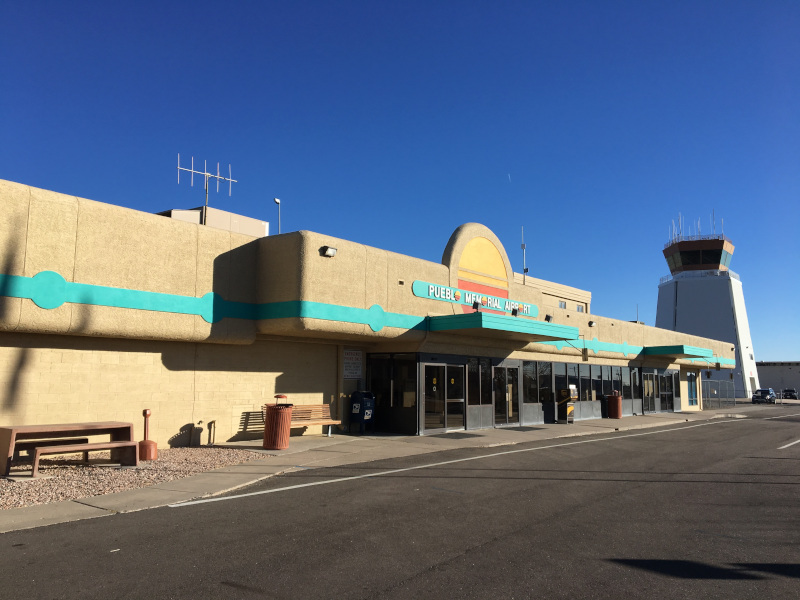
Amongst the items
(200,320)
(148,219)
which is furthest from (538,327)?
(148,219)

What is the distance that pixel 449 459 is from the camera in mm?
14195

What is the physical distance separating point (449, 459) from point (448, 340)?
6.38 meters

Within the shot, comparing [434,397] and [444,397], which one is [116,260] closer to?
[434,397]

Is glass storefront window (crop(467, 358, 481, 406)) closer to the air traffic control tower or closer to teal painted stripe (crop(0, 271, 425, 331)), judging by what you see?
teal painted stripe (crop(0, 271, 425, 331))

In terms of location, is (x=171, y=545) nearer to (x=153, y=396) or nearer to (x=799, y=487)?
(x=153, y=396)

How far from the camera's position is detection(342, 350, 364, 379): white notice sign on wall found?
63.1ft

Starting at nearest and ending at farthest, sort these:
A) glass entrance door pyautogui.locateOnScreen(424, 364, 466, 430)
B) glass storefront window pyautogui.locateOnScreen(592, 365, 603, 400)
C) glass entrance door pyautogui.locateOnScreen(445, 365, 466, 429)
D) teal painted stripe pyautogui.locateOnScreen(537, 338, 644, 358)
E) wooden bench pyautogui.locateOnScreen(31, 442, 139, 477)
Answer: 1. wooden bench pyautogui.locateOnScreen(31, 442, 139, 477)
2. glass entrance door pyautogui.locateOnScreen(424, 364, 466, 430)
3. glass entrance door pyautogui.locateOnScreen(445, 365, 466, 429)
4. teal painted stripe pyautogui.locateOnScreen(537, 338, 644, 358)
5. glass storefront window pyautogui.locateOnScreen(592, 365, 603, 400)

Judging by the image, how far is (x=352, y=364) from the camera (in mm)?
19516

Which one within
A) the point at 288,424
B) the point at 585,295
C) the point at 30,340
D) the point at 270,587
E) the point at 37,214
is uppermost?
the point at 585,295

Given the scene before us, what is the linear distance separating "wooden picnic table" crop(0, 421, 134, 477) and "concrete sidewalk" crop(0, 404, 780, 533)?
227 cm

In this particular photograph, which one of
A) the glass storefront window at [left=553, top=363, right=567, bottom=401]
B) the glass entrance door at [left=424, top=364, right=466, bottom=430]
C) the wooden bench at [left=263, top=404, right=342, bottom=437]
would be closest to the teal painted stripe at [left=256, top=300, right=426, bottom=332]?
the glass entrance door at [left=424, top=364, right=466, bottom=430]

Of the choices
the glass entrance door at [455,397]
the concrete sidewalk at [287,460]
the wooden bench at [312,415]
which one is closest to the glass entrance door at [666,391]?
the concrete sidewalk at [287,460]

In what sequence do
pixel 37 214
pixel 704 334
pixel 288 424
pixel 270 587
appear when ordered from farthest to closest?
pixel 704 334 < pixel 288 424 < pixel 37 214 < pixel 270 587

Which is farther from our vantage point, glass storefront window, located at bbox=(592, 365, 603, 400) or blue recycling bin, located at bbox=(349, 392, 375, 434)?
glass storefront window, located at bbox=(592, 365, 603, 400)
